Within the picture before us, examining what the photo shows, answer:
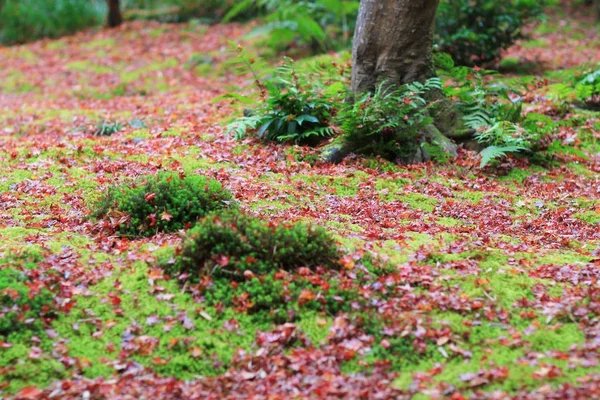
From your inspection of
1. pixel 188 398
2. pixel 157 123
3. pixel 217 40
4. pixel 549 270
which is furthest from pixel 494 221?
pixel 217 40

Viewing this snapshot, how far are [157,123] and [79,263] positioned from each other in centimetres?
505

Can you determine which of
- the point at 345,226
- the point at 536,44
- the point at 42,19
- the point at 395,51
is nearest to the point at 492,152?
the point at 395,51

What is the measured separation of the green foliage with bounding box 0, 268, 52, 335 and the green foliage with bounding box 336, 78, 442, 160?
4.29m

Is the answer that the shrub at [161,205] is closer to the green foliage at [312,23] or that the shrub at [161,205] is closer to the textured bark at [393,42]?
the textured bark at [393,42]

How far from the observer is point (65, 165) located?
7508mm

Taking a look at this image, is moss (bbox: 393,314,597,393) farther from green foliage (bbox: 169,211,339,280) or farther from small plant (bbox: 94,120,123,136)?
small plant (bbox: 94,120,123,136)

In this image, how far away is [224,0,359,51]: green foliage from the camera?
12844 mm

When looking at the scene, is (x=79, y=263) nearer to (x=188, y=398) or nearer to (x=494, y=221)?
(x=188, y=398)

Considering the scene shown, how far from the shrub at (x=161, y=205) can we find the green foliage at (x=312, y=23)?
8022 millimetres

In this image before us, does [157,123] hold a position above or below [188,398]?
above

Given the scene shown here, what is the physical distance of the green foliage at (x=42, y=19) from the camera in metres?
18.3

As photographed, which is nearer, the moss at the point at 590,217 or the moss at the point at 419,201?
the moss at the point at 590,217

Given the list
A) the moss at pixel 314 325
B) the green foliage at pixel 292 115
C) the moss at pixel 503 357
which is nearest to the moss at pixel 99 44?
the green foliage at pixel 292 115

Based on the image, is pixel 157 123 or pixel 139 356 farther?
pixel 157 123
